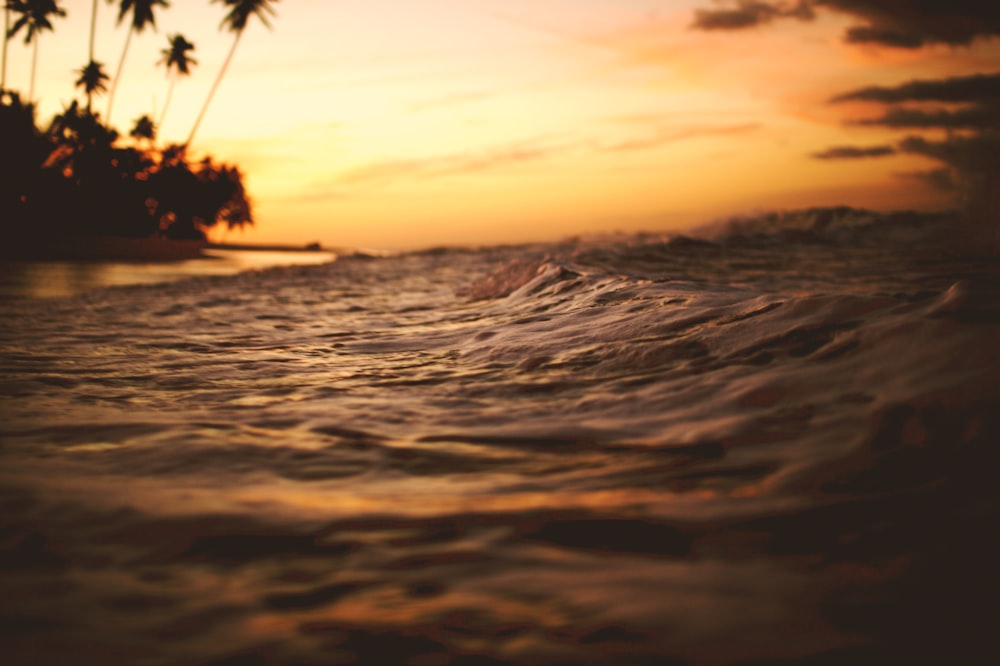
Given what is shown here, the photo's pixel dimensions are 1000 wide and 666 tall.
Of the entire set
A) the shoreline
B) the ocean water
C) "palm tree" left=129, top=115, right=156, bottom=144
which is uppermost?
"palm tree" left=129, top=115, right=156, bottom=144

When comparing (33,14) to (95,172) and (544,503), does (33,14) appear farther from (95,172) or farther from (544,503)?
(544,503)

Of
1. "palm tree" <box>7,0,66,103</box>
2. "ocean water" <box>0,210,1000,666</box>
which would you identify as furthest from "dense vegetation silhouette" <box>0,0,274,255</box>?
"ocean water" <box>0,210,1000,666</box>

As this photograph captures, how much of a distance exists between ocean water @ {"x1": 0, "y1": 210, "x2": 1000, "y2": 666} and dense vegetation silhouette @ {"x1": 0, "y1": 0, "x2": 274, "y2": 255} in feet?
82.1

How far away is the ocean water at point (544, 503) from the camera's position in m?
0.97

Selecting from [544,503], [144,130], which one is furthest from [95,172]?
[544,503]

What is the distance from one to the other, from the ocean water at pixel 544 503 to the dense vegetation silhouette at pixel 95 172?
25.0 metres

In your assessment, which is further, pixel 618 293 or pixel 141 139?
pixel 141 139

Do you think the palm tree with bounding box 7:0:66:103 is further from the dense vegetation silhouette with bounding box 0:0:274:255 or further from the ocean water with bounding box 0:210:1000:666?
the ocean water with bounding box 0:210:1000:666

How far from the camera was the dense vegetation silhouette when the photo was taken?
983 inches

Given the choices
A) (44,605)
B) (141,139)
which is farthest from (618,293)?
(141,139)

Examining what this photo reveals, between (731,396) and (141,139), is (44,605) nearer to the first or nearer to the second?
(731,396)

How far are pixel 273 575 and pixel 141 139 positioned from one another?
38.1 metres

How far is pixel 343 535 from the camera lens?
1.28 m

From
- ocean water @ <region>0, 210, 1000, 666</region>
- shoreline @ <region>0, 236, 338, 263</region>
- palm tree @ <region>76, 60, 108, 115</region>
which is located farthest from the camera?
palm tree @ <region>76, 60, 108, 115</region>
